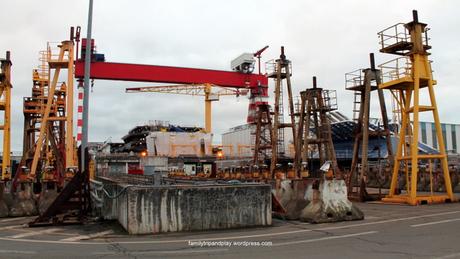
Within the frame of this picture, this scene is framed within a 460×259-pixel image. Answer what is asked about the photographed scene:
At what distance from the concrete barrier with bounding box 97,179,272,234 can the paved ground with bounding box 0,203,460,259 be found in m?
0.43

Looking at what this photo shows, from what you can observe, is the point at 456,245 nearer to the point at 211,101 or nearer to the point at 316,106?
the point at 316,106

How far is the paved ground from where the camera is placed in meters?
8.54

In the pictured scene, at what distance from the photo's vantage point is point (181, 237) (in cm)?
1087

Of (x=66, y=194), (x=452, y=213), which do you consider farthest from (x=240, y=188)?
(x=452, y=213)

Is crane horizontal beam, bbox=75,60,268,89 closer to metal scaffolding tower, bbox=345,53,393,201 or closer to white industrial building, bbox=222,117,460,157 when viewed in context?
white industrial building, bbox=222,117,460,157

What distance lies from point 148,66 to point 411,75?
28.0 meters

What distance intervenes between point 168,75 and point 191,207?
1319 inches

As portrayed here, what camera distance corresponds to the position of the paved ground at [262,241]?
28.0ft

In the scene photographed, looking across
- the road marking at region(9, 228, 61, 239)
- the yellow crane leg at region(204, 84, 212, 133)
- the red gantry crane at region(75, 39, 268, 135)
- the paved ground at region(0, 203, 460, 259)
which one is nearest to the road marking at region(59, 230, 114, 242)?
the paved ground at region(0, 203, 460, 259)

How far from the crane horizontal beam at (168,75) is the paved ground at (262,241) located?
1148 inches

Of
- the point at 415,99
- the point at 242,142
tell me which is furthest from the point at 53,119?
the point at 242,142

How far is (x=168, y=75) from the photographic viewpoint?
145ft

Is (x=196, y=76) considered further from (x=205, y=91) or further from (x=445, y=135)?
(x=445, y=135)

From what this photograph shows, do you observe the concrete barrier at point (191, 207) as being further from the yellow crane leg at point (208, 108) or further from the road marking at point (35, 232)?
the yellow crane leg at point (208, 108)
